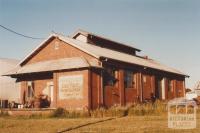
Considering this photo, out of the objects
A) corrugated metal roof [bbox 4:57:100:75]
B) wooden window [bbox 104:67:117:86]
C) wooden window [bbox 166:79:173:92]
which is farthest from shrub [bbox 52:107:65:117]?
wooden window [bbox 166:79:173:92]

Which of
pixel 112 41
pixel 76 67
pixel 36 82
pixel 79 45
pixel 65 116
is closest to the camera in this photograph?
pixel 65 116

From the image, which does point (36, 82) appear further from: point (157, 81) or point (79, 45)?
point (157, 81)

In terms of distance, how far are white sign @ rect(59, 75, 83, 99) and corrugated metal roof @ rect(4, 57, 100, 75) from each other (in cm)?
98

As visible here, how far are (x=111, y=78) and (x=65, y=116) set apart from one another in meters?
7.30

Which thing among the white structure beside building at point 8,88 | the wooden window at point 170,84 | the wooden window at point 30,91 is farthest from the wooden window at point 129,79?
the white structure beside building at point 8,88

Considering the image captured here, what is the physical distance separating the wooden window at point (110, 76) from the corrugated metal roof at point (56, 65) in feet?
5.88

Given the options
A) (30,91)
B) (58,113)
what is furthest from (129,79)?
(58,113)

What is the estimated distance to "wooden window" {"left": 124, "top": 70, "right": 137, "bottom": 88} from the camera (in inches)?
Result: 1222

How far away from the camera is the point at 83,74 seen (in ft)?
88.6

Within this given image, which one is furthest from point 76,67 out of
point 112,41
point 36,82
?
point 112,41

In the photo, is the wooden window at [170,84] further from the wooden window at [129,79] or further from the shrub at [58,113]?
the shrub at [58,113]

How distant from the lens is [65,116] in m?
23.2

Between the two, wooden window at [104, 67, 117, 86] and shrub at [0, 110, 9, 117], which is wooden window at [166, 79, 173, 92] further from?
Result: shrub at [0, 110, 9, 117]

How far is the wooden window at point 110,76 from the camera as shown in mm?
28767
